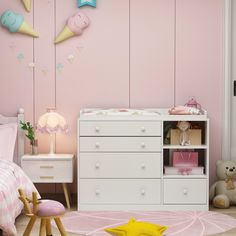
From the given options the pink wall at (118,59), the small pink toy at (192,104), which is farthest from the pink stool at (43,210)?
the small pink toy at (192,104)

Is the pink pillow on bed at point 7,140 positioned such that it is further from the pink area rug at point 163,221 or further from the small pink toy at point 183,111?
the small pink toy at point 183,111

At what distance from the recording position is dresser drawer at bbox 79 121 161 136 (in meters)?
4.84

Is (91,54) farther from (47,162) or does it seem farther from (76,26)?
(47,162)

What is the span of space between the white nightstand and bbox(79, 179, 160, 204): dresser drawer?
0.61 feet

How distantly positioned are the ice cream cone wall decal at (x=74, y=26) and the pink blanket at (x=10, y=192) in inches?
51.3

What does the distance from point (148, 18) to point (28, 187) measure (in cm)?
186

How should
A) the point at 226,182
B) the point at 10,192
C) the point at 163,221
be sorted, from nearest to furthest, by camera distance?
the point at 10,192 < the point at 163,221 < the point at 226,182

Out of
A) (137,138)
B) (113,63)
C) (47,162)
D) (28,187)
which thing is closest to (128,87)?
(113,63)

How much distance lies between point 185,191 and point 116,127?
2.53ft

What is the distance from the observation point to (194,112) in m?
4.90

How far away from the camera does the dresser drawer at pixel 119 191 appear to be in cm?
486

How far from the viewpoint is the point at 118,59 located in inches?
208

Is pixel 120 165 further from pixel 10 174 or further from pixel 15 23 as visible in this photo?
pixel 15 23

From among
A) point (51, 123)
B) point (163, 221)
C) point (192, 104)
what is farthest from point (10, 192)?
point (192, 104)
